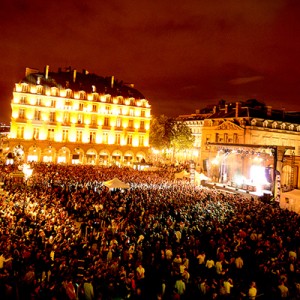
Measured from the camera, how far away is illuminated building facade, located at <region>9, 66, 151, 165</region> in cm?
4744

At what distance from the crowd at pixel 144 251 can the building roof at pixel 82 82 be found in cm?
3670

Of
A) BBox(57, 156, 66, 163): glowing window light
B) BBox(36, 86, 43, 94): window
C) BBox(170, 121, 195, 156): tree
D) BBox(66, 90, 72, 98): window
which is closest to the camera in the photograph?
BBox(36, 86, 43, 94): window

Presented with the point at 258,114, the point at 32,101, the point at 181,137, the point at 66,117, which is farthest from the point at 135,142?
the point at 258,114

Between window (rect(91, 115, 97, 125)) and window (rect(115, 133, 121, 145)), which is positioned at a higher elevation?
window (rect(91, 115, 97, 125))

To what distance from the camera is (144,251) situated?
11.5 m

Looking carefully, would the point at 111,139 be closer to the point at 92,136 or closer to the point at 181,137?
the point at 92,136

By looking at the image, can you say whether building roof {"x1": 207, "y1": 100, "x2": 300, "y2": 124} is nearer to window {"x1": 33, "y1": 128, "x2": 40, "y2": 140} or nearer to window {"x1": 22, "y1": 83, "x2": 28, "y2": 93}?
window {"x1": 33, "y1": 128, "x2": 40, "y2": 140}

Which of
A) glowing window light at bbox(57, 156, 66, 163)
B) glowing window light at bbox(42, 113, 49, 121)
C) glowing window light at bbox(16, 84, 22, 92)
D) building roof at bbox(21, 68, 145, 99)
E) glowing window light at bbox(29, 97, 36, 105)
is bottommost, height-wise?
glowing window light at bbox(57, 156, 66, 163)

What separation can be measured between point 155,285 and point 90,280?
2200 mm

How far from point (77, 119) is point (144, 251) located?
141 ft

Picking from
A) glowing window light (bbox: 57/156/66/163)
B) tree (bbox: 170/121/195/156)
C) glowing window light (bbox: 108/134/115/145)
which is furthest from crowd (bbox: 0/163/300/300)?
tree (bbox: 170/121/195/156)

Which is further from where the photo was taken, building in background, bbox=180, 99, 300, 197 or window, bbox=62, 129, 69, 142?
window, bbox=62, 129, 69, 142

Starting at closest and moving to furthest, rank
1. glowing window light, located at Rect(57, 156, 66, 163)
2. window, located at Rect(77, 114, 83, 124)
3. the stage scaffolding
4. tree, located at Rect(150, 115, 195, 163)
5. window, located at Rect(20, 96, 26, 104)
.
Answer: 1. the stage scaffolding
2. window, located at Rect(20, 96, 26, 104)
3. glowing window light, located at Rect(57, 156, 66, 163)
4. window, located at Rect(77, 114, 83, 124)
5. tree, located at Rect(150, 115, 195, 163)

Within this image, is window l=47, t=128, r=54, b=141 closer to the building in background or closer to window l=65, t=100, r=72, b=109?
window l=65, t=100, r=72, b=109
